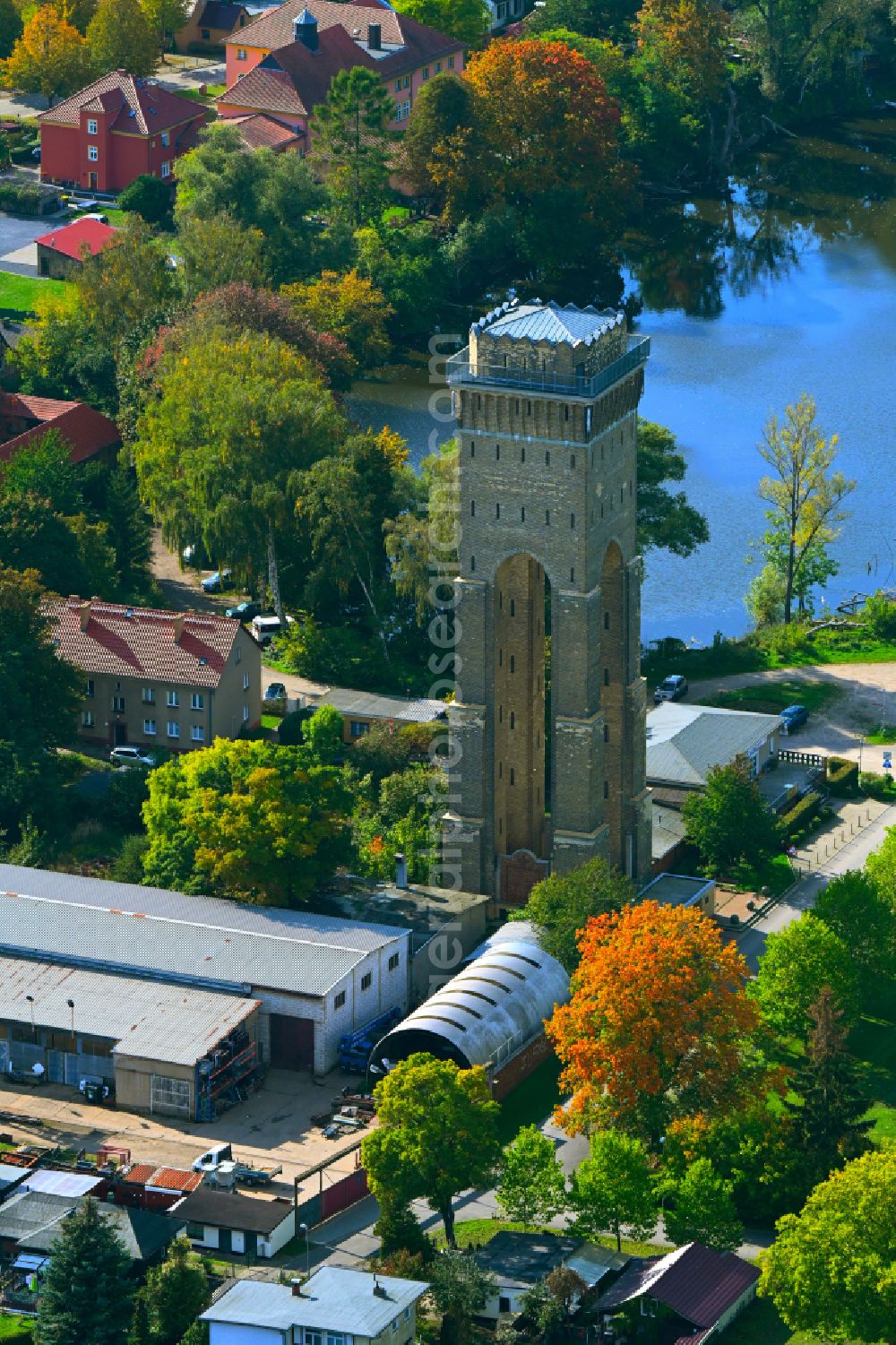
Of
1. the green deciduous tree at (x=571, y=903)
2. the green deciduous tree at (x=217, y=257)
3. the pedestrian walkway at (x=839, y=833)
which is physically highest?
the green deciduous tree at (x=217, y=257)

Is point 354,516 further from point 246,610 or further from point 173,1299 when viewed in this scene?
point 173,1299

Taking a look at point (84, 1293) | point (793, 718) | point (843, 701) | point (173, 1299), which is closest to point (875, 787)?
point (793, 718)

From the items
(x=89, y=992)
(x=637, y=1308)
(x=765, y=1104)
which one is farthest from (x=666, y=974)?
(x=89, y=992)

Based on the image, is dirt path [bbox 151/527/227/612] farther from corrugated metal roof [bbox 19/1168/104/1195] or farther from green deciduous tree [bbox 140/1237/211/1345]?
green deciduous tree [bbox 140/1237/211/1345]

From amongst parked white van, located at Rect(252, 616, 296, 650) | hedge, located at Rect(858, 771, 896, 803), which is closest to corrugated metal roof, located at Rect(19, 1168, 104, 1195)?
hedge, located at Rect(858, 771, 896, 803)

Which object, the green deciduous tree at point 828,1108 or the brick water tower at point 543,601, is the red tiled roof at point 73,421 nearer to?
the brick water tower at point 543,601

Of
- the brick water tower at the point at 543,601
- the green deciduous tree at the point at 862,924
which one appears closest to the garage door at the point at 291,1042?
the brick water tower at the point at 543,601
